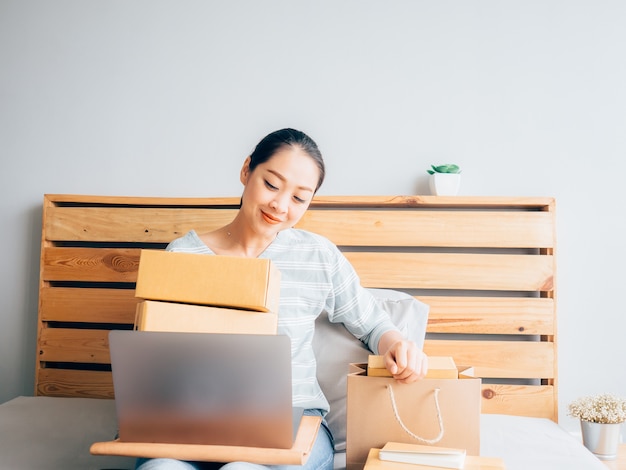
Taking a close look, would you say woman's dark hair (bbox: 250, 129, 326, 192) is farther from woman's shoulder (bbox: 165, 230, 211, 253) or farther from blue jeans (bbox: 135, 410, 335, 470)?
blue jeans (bbox: 135, 410, 335, 470)

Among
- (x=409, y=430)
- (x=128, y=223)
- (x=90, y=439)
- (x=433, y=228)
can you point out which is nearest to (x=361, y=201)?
(x=433, y=228)

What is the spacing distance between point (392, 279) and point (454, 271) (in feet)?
0.58

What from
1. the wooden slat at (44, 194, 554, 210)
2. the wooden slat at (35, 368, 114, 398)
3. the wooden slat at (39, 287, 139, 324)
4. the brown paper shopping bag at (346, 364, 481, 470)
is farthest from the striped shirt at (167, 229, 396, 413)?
the wooden slat at (35, 368, 114, 398)

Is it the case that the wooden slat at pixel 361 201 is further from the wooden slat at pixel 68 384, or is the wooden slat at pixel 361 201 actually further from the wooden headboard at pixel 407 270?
the wooden slat at pixel 68 384

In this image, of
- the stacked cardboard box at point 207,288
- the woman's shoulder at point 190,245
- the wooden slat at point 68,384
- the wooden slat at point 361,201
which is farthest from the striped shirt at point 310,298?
the wooden slat at point 68,384

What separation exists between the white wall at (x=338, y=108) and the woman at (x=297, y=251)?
54cm

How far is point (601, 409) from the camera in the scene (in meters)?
1.59

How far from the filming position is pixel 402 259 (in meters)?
1.75

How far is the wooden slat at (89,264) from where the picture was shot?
6.12 ft

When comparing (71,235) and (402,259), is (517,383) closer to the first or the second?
(402,259)

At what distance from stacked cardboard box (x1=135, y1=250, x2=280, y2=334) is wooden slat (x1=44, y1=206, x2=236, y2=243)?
2.68ft

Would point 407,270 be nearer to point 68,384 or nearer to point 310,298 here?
point 310,298

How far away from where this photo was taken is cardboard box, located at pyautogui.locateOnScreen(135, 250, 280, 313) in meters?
1.00

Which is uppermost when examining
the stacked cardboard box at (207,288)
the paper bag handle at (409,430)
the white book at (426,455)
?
the stacked cardboard box at (207,288)
